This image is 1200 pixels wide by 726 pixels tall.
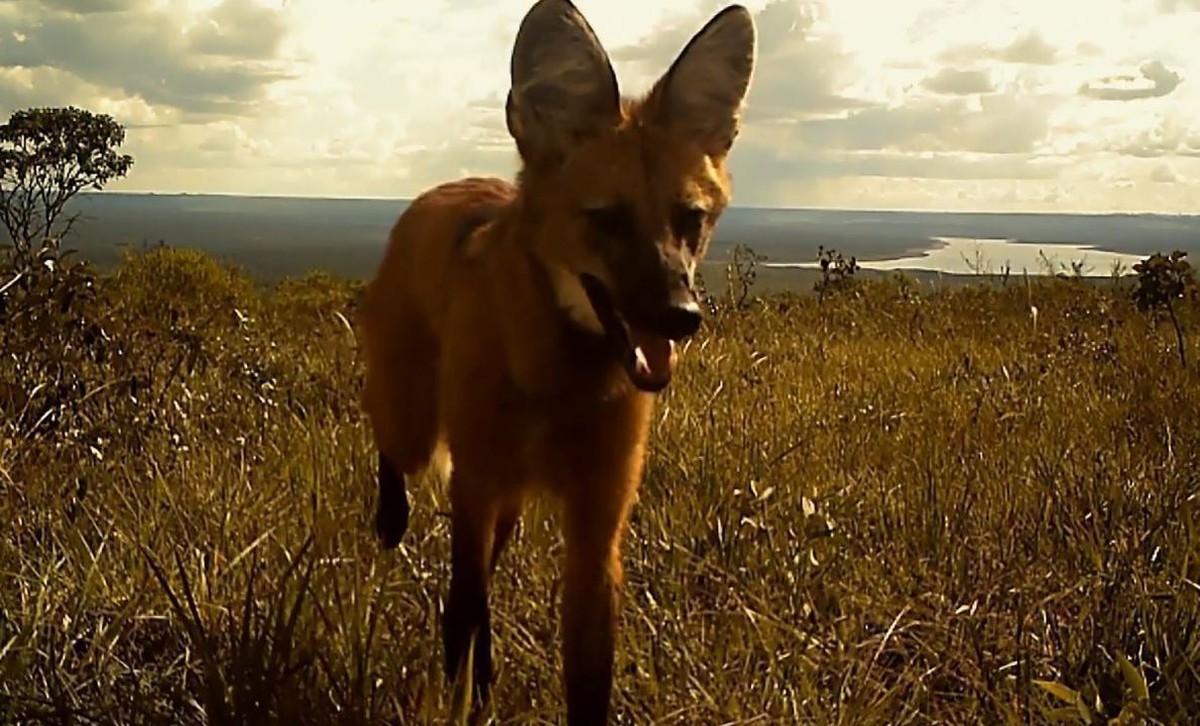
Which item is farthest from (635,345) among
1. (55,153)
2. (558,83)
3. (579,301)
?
(55,153)

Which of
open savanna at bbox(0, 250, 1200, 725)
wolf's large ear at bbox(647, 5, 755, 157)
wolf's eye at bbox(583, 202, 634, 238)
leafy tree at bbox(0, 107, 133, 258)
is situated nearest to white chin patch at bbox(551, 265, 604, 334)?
wolf's eye at bbox(583, 202, 634, 238)

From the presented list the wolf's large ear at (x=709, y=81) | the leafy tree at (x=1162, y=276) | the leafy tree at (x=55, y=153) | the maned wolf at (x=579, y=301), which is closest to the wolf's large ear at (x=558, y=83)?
the maned wolf at (x=579, y=301)

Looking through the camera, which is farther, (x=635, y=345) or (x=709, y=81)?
(x=709, y=81)

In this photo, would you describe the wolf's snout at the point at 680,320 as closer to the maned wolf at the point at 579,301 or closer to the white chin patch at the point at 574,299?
the maned wolf at the point at 579,301

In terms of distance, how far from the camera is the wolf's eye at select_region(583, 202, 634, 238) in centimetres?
226

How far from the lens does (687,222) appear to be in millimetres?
2346

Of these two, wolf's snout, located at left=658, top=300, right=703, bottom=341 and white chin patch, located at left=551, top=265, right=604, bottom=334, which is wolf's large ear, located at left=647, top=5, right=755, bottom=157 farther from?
wolf's snout, located at left=658, top=300, right=703, bottom=341

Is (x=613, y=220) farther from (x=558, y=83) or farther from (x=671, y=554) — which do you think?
(x=671, y=554)

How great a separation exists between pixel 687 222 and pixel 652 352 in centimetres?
28

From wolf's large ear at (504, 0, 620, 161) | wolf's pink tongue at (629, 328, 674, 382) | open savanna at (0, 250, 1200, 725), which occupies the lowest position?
open savanna at (0, 250, 1200, 725)

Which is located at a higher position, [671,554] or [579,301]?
[579,301]

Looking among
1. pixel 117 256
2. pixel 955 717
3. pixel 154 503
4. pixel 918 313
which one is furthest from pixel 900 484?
pixel 117 256

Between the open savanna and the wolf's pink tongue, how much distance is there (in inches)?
25.1

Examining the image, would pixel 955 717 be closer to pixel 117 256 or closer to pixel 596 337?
pixel 596 337
